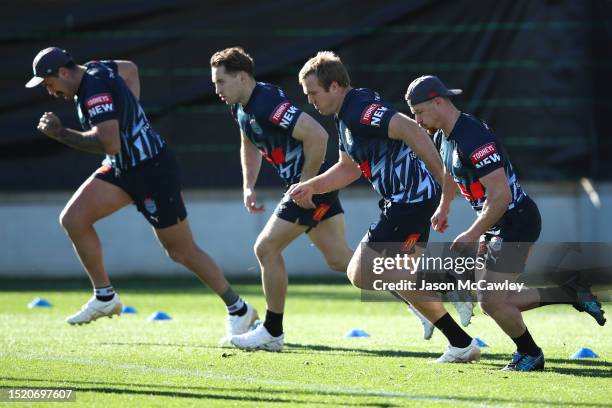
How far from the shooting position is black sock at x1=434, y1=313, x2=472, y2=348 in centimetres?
747

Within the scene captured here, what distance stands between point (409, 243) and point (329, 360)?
94cm

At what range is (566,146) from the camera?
15.3m

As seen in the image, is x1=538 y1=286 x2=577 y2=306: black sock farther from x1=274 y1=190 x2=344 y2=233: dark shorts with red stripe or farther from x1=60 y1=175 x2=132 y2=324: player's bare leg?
x1=60 y1=175 x2=132 y2=324: player's bare leg

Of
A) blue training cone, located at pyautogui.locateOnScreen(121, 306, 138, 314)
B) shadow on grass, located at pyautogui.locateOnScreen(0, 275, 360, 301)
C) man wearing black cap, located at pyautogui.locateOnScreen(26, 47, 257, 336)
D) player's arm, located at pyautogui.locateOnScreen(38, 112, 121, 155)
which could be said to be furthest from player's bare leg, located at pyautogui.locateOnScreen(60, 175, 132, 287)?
shadow on grass, located at pyautogui.locateOnScreen(0, 275, 360, 301)

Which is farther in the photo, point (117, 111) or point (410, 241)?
point (117, 111)

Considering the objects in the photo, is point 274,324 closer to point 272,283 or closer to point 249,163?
point 272,283

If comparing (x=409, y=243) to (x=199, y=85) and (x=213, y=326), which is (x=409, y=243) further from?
(x=199, y=85)

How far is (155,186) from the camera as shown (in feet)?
28.2

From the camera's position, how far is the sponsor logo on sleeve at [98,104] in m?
8.22

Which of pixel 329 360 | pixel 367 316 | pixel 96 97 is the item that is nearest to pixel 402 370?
pixel 329 360

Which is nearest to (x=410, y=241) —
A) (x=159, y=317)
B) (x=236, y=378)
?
(x=236, y=378)

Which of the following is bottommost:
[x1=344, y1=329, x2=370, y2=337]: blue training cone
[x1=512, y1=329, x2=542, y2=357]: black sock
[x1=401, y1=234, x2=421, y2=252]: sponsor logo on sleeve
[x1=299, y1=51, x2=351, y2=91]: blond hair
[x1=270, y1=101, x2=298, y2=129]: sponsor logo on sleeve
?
[x1=344, y1=329, x2=370, y2=337]: blue training cone

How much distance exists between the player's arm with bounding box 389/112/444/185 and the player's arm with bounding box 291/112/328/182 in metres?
0.98

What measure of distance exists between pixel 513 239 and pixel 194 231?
883 cm
